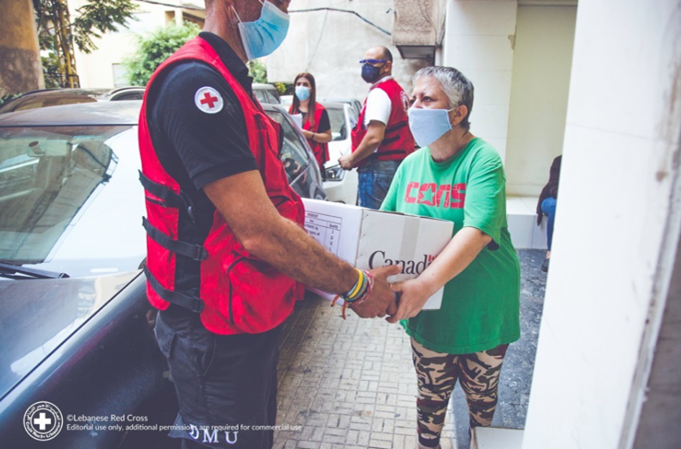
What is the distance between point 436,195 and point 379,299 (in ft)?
1.80

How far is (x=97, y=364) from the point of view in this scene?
5.72ft

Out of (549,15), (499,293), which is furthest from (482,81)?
(499,293)

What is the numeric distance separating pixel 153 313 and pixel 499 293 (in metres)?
1.43

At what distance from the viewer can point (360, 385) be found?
3246 mm

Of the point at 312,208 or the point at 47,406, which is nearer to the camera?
the point at 47,406

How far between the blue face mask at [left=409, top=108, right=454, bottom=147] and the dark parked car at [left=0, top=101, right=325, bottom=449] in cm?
132

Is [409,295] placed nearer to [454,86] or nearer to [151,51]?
[454,86]

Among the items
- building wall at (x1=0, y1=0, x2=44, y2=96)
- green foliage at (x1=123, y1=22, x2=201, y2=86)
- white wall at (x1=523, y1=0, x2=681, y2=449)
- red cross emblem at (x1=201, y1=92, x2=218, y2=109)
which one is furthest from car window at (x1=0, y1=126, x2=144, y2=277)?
green foliage at (x1=123, y1=22, x2=201, y2=86)

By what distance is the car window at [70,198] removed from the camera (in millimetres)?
2314

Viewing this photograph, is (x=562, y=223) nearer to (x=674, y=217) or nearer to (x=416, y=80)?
(x=674, y=217)

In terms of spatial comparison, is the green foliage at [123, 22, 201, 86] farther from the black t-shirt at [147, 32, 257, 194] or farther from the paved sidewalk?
the black t-shirt at [147, 32, 257, 194]

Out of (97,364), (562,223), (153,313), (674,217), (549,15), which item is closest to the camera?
(674,217)

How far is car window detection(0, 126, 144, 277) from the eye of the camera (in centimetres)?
231

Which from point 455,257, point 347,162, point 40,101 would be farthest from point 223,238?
point 40,101
